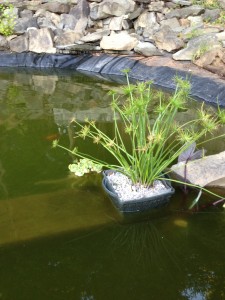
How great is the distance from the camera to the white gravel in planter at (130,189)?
298 cm

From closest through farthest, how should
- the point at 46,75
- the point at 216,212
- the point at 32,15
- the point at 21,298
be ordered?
the point at 21,298, the point at 216,212, the point at 46,75, the point at 32,15

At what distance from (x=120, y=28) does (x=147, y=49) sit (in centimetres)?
128

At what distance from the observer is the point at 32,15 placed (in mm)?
9156

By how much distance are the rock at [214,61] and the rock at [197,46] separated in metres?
0.16

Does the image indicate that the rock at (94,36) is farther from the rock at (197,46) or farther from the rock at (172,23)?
the rock at (197,46)

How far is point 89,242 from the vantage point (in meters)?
2.71

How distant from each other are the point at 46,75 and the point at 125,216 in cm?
492

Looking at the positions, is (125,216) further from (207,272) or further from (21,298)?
(21,298)

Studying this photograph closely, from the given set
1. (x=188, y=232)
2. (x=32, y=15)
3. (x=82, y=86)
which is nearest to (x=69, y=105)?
(x=82, y=86)

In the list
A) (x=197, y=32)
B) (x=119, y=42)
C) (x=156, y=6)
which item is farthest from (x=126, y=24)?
(x=197, y=32)

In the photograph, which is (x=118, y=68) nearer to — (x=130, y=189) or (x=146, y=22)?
(x=146, y=22)

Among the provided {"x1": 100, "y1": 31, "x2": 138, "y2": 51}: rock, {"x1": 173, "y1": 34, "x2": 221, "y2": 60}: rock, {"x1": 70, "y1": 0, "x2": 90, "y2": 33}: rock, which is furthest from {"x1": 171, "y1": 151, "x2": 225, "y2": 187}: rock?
{"x1": 70, "y1": 0, "x2": 90, "y2": 33}: rock

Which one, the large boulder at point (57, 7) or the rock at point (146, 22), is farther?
the large boulder at point (57, 7)

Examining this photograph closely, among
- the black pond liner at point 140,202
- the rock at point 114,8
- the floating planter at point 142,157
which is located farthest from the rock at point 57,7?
the black pond liner at point 140,202
